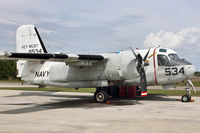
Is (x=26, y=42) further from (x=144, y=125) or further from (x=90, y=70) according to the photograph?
(x=144, y=125)

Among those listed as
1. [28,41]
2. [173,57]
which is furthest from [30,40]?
[173,57]

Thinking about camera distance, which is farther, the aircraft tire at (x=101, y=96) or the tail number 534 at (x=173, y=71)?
the aircraft tire at (x=101, y=96)

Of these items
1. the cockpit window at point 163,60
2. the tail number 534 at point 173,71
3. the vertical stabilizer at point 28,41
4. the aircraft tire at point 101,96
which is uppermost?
the vertical stabilizer at point 28,41

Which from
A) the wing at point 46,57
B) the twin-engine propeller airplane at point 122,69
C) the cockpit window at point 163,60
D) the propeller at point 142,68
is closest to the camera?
the wing at point 46,57

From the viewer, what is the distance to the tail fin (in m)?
22.4

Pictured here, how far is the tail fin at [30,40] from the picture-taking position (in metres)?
22.4

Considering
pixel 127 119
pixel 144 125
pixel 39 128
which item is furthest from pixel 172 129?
pixel 39 128

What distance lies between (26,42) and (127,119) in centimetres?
1471

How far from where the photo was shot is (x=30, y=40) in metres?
22.5

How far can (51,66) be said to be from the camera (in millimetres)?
20297

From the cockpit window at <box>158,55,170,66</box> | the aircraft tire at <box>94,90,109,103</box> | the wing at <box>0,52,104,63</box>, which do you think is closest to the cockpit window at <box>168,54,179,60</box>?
the cockpit window at <box>158,55,170,66</box>

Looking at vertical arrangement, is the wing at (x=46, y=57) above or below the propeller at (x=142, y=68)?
above

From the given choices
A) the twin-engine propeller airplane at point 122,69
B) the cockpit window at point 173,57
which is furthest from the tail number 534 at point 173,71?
the cockpit window at point 173,57

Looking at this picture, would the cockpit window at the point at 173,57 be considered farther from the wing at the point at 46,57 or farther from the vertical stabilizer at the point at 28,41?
the vertical stabilizer at the point at 28,41
